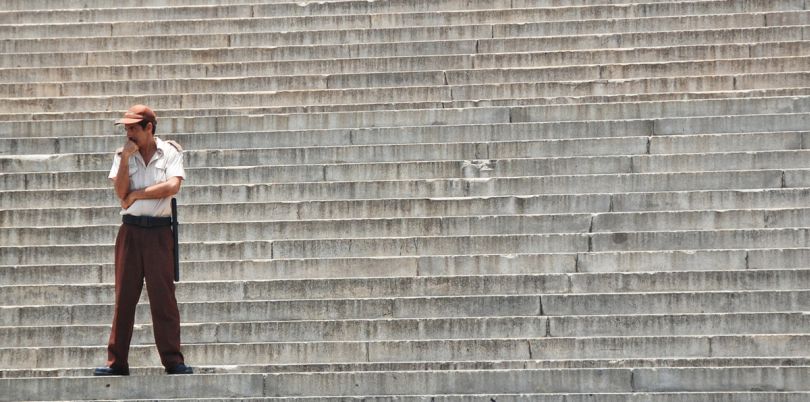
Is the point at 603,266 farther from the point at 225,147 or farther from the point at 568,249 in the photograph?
the point at 225,147

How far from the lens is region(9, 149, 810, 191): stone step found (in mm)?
11695

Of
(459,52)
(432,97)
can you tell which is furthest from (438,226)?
(459,52)

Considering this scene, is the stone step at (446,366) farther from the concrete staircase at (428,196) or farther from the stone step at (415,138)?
the stone step at (415,138)

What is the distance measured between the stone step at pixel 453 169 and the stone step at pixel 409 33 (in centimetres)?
238

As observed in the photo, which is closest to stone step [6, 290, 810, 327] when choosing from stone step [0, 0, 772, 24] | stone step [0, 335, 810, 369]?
stone step [0, 335, 810, 369]

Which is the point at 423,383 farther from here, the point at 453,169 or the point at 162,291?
the point at 453,169

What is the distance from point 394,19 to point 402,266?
4.26m

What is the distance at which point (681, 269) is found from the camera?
10.6 meters

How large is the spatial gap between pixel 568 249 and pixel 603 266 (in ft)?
1.03

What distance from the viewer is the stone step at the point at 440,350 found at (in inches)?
379

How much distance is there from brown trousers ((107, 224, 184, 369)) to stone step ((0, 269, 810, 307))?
1577 millimetres

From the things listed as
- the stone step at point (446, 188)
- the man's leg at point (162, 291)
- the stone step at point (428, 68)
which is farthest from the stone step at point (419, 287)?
the stone step at point (428, 68)

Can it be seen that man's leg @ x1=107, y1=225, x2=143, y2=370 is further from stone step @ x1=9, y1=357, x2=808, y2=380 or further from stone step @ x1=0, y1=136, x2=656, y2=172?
stone step @ x1=0, y1=136, x2=656, y2=172

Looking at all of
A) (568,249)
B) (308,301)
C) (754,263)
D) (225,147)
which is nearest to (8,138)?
(225,147)
